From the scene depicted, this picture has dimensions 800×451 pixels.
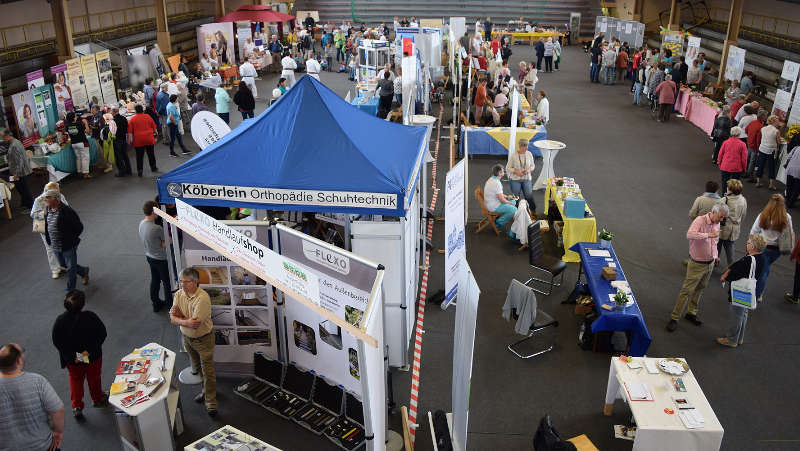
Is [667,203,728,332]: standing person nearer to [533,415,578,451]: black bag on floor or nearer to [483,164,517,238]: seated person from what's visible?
[483,164,517,238]: seated person

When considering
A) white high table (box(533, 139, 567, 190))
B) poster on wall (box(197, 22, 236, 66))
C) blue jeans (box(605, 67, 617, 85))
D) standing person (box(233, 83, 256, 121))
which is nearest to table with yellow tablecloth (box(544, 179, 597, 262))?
white high table (box(533, 139, 567, 190))

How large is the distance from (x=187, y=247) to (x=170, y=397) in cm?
137

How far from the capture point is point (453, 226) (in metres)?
6.56

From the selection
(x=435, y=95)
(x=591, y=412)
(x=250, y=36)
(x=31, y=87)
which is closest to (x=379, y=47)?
Answer: (x=435, y=95)

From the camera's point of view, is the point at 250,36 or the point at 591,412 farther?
the point at 250,36

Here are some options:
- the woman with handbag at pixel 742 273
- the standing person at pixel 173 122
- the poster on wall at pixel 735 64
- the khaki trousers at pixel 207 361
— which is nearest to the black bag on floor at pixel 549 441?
the khaki trousers at pixel 207 361

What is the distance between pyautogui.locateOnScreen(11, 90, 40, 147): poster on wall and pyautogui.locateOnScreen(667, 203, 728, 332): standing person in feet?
39.1

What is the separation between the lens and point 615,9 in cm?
3016

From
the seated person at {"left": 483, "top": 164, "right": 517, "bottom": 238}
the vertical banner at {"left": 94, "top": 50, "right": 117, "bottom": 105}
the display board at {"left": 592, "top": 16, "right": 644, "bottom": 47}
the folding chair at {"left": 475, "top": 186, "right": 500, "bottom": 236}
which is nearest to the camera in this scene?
the seated person at {"left": 483, "top": 164, "right": 517, "bottom": 238}

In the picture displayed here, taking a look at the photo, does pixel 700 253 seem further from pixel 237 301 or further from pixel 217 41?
pixel 217 41

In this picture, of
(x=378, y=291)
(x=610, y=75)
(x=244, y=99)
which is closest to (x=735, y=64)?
(x=610, y=75)

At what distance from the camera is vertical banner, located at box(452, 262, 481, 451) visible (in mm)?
4113

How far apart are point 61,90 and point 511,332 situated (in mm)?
11588

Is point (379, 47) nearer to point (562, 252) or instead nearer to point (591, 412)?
point (562, 252)
